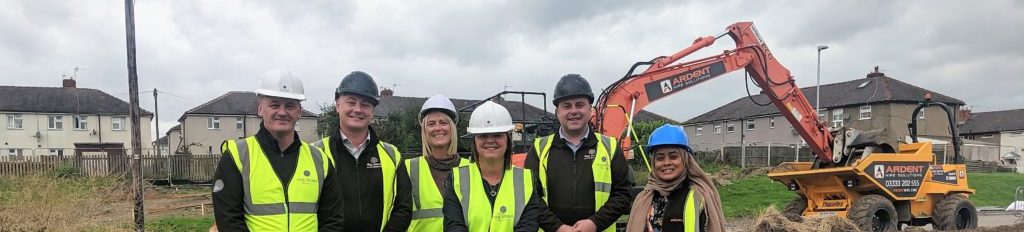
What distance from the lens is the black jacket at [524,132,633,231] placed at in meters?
3.81

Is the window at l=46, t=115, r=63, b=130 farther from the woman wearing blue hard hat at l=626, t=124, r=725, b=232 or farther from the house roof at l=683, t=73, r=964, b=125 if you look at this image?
the woman wearing blue hard hat at l=626, t=124, r=725, b=232

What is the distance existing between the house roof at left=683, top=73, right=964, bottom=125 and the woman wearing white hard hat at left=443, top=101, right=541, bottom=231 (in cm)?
3267

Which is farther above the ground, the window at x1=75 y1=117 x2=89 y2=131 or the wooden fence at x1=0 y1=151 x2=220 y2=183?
the window at x1=75 y1=117 x2=89 y2=131

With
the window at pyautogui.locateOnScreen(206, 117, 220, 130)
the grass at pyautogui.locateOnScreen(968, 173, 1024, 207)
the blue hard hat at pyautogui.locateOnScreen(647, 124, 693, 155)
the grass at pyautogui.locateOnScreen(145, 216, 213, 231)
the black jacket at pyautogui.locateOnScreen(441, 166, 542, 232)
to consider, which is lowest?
the grass at pyautogui.locateOnScreen(968, 173, 1024, 207)

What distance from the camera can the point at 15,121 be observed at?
3825 centimetres

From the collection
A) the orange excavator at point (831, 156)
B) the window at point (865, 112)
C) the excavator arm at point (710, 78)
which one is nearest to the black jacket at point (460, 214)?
the excavator arm at point (710, 78)

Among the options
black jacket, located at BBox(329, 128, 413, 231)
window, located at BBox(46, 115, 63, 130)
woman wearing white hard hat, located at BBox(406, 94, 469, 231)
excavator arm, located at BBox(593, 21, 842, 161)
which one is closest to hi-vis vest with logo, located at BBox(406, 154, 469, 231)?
woman wearing white hard hat, located at BBox(406, 94, 469, 231)

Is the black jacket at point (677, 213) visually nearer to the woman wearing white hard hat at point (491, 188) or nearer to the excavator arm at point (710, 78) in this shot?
the woman wearing white hard hat at point (491, 188)

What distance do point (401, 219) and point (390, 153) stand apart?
1.20ft

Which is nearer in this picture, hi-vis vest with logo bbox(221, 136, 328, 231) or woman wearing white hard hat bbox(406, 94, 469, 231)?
hi-vis vest with logo bbox(221, 136, 328, 231)

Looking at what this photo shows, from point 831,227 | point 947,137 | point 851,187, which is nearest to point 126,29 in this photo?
point 831,227

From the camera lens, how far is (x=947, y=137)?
37312 millimetres

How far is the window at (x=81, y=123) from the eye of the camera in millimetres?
39531

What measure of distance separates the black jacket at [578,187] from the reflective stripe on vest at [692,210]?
0.52 metres
